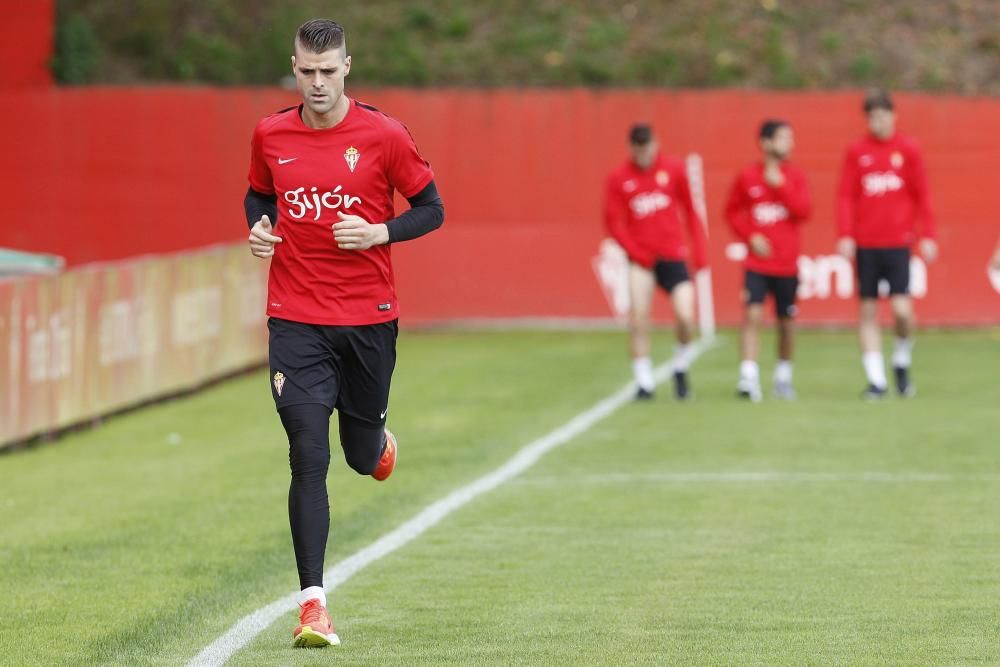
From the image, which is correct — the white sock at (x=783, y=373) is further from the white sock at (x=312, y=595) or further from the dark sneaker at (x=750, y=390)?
the white sock at (x=312, y=595)

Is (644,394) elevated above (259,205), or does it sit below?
below

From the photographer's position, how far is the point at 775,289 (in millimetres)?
16359

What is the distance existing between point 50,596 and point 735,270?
1750 centimetres

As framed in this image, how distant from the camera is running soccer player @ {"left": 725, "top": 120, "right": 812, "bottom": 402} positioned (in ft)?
53.1

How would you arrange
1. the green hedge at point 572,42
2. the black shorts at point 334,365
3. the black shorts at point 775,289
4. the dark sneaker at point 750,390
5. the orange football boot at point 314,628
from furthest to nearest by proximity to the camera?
the green hedge at point 572,42 → the black shorts at point 775,289 → the dark sneaker at point 750,390 → the black shorts at point 334,365 → the orange football boot at point 314,628

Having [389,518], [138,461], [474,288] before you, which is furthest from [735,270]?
[389,518]

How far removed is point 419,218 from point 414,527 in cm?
286

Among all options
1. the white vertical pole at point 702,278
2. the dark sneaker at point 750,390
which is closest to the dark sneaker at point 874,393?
the dark sneaker at point 750,390

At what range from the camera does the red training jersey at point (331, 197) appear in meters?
7.05

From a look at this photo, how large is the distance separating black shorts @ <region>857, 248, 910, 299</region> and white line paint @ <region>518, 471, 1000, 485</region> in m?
4.74

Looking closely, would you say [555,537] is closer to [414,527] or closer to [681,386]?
[414,527]

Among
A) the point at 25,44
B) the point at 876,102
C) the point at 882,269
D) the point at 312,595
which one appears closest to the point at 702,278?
the point at 882,269

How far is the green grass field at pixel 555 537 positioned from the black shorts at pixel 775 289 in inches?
34.6

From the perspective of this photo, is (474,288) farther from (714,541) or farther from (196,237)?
(714,541)
